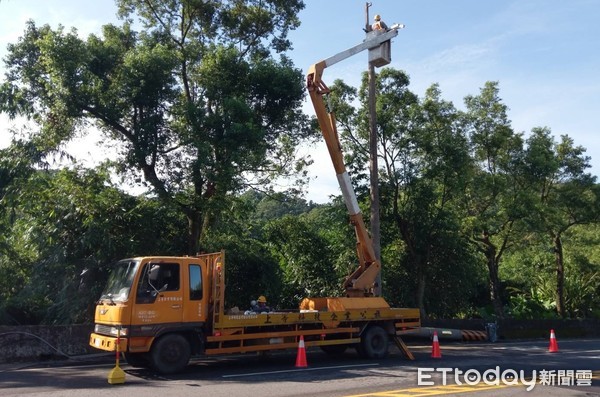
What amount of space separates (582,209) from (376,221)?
14653 millimetres

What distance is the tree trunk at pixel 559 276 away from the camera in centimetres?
2986

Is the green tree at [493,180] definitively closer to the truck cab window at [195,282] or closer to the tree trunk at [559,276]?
the tree trunk at [559,276]

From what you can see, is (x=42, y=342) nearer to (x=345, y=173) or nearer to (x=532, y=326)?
(x=345, y=173)

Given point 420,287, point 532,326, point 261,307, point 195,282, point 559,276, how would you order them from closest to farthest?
point 195,282, point 261,307, point 420,287, point 532,326, point 559,276

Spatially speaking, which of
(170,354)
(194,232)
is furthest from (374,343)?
(194,232)

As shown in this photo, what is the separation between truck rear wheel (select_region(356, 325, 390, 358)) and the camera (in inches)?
570

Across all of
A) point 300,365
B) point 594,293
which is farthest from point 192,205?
point 594,293

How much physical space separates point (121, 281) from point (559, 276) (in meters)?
25.4

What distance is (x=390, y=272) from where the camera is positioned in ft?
79.4

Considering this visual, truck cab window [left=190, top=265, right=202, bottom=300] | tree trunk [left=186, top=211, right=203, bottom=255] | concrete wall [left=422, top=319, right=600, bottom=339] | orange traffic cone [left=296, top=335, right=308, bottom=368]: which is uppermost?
tree trunk [left=186, top=211, right=203, bottom=255]

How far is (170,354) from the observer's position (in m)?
11.7

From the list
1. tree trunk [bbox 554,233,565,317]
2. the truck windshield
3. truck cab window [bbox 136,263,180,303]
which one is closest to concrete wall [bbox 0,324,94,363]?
the truck windshield

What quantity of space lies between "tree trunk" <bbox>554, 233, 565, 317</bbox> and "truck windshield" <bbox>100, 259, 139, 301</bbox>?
79.4 feet

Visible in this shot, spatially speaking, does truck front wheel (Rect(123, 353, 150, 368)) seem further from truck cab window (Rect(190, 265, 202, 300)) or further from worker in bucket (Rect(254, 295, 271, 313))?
worker in bucket (Rect(254, 295, 271, 313))
